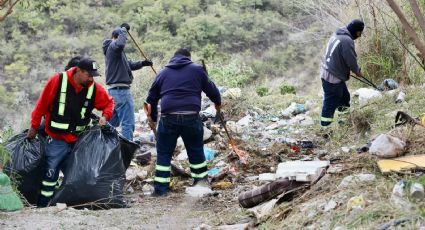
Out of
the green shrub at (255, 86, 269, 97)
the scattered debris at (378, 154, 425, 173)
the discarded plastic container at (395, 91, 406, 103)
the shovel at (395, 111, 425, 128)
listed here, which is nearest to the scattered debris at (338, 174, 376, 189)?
the scattered debris at (378, 154, 425, 173)

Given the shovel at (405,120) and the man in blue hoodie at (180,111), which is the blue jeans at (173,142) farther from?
the shovel at (405,120)

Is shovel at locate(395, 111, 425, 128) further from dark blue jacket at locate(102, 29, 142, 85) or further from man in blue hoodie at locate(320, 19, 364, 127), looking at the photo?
dark blue jacket at locate(102, 29, 142, 85)

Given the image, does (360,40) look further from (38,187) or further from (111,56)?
(38,187)

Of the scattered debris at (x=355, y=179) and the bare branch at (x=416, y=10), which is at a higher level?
the bare branch at (x=416, y=10)

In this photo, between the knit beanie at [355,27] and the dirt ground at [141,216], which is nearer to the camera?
the dirt ground at [141,216]

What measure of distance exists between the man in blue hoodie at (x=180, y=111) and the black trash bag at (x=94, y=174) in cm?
47

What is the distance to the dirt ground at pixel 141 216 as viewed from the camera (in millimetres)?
4434

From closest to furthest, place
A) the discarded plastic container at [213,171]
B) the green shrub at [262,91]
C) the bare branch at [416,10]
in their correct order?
the bare branch at [416,10] → the discarded plastic container at [213,171] → the green shrub at [262,91]

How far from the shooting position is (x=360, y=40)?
10.5m

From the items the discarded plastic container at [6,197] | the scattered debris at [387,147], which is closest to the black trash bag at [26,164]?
the discarded plastic container at [6,197]

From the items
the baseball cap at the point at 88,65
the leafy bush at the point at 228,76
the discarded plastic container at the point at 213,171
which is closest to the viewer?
the baseball cap at the point at 88,65

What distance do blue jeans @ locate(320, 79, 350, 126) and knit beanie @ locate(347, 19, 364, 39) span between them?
2.02ft

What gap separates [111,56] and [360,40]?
192 inches

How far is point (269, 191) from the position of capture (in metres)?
4.56
